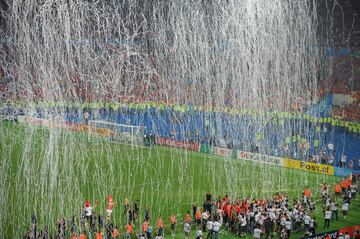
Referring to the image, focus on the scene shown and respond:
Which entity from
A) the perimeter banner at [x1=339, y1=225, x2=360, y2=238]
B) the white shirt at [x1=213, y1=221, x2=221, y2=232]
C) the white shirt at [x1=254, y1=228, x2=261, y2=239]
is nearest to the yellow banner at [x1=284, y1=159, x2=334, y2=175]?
the perimeter banner at [x1=339, y1=225, x2=360, y2=238]

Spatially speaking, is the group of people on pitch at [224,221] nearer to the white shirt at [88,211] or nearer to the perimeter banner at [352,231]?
the white shirt at [88,211]

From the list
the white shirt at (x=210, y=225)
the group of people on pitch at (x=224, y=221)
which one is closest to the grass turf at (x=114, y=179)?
the group of people on pitch at (x=224, y=221)

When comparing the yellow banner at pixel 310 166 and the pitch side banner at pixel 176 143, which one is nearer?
the yellow banner at pixel 310 166

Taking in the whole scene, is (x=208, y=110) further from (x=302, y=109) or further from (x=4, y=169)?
(x=4, y=169)

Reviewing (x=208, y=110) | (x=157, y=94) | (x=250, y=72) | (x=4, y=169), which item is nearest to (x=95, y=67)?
(x=157, y=94)

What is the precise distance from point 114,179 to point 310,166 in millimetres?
11217

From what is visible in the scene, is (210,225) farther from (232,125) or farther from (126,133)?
(232,125)

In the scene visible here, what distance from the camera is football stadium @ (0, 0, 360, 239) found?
23.1 meters

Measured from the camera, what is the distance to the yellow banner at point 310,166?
3253 cm

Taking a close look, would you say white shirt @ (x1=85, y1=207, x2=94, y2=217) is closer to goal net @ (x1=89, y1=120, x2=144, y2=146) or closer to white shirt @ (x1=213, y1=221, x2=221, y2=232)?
white shirt @ (x1=213, y1=221, x2=221, y2=232)

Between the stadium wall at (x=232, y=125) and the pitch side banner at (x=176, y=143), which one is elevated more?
the stadium wall at (x=232, y=125)

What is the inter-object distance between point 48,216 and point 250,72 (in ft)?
63.6

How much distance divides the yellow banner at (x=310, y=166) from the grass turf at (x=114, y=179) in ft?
1.60

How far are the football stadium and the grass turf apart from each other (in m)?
0.11
